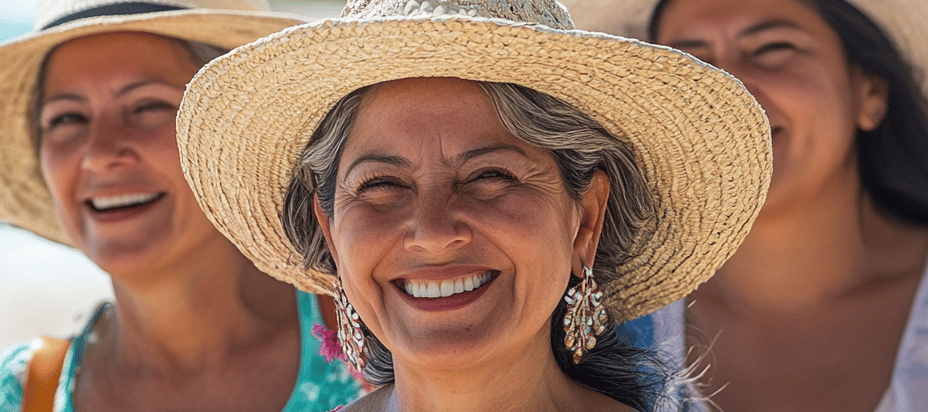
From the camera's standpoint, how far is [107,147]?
129 inches

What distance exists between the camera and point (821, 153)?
10.3ft

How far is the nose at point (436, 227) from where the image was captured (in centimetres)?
195

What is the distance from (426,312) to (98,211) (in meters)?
1.97

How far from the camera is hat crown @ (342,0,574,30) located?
191 centimetres

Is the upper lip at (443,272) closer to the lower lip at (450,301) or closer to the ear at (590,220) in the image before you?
the lower lip at (450,301)

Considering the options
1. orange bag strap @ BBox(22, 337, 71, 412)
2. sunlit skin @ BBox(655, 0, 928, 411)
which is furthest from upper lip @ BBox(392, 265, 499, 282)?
orange bag strap @ BBox(22, 337, 71, 412)

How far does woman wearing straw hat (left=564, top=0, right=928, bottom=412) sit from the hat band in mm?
1966

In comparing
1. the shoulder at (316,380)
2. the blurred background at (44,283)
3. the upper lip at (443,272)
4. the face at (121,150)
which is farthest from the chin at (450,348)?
the blurred background at (44,283)

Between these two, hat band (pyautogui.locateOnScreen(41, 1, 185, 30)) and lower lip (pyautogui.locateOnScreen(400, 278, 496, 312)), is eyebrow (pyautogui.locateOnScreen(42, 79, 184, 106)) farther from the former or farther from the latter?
lower lip (pyautogui.locateOnScreen(400, 278, 496, 312))

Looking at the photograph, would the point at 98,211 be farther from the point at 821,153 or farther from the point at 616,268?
the point at 821,153

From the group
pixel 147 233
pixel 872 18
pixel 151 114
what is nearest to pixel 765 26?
pixel 872 18

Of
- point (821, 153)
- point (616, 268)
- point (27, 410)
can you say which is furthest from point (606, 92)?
point (27, 410)

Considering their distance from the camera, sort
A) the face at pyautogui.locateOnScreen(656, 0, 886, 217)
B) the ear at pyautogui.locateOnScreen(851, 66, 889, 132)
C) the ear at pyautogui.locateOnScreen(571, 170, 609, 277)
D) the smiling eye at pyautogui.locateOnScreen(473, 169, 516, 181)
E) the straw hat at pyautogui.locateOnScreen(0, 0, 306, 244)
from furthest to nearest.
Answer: the ear at pyautogui.locateOnScreen(851, 66, 889, 132), the straw hat at pyautogui.locateOnScreen(0, 0, 306, 244), the face at pyautogui.locateOnScreen(656, 0, 886, 217), the ear at pyautogui.locateOnScreen(571, 170, 609, 277), the smiling eye at pyautogui.locateOnScreen(473, 169, 516, 181)

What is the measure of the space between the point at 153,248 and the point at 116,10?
918 mm
